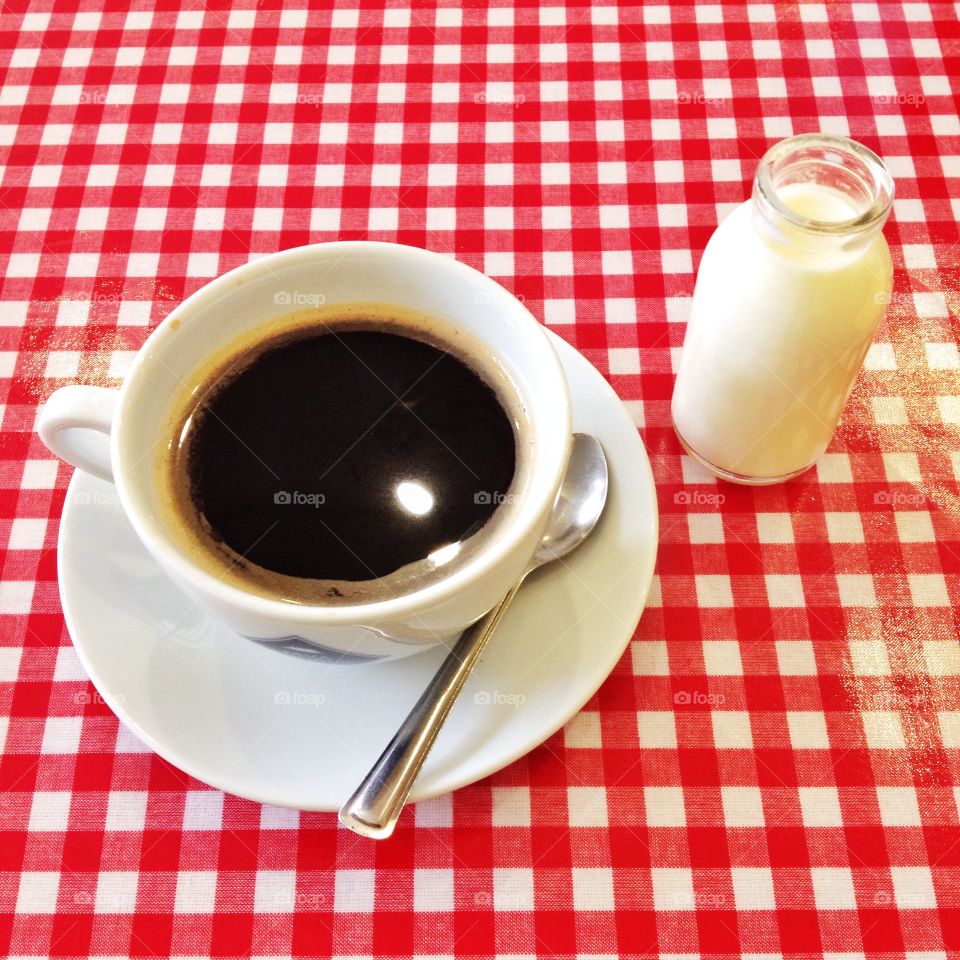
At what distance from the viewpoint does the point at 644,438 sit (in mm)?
1086

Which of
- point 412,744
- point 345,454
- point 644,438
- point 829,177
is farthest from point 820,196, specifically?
point 412,744

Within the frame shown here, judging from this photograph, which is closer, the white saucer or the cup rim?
the cup rim

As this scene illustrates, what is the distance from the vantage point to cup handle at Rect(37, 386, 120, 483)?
793 mm

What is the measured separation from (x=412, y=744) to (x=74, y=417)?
1.26ft

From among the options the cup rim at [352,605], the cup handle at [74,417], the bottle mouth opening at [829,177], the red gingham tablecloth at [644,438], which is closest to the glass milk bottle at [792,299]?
the bottle mouth opening at [829,177]

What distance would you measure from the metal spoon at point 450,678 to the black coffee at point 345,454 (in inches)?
2.6

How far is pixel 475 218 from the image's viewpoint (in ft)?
3.98

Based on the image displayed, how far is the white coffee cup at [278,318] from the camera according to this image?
0.75 metres

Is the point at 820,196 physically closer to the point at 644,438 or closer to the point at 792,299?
the point at 792,299

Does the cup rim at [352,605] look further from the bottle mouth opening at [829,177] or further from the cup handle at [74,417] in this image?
the bottle mouth opening at [829,177]

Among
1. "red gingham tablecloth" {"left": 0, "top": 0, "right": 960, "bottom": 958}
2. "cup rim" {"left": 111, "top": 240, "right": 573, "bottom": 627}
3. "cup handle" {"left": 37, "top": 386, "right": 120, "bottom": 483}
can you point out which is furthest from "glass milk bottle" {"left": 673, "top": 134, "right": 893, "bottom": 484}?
"cup handle" {"left": 37, "top": 386, "right": 120, "bottom": 483}

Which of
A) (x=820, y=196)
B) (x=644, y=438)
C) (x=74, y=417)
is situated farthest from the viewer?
(x=644, y=438)

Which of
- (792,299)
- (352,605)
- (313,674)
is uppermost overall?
(792,299)

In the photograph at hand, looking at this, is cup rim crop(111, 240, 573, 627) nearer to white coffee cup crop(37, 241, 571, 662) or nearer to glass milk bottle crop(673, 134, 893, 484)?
white coffee cup crop(37, 241, 571, 662)
